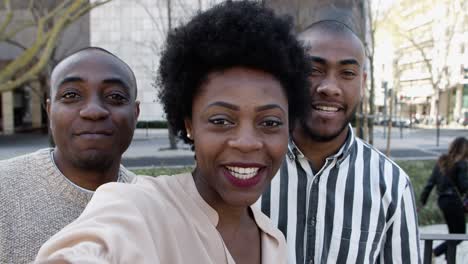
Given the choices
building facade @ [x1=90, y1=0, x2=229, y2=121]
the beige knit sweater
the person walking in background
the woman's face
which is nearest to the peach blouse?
the woman's face

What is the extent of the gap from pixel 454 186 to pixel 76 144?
566 centimetres

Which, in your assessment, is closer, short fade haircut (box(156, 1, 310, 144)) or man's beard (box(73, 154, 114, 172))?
short fade haircut (box(156, 1, 310, 144))

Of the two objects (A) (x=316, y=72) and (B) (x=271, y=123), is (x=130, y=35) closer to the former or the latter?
(A) (x=316, y=72)

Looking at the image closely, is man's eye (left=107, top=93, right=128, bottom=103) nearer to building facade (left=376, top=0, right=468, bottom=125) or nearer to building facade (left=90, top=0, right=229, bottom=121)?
building facade (left=376, top=0, right=468, bottom=125)

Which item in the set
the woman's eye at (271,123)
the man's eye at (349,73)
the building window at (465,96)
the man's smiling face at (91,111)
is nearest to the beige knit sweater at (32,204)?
the man's smiling face at (91,111)

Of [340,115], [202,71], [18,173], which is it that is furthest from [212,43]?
[18,173]

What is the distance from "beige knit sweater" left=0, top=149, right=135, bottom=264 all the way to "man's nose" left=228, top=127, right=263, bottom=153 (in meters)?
0.60

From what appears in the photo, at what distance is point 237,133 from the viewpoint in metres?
1.42

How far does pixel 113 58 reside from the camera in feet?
6.90

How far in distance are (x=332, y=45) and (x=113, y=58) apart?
1063 millimetres

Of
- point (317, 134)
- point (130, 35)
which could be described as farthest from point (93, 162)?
point (130, 35)

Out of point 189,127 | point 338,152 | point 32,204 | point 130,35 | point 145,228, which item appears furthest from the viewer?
point 130,35

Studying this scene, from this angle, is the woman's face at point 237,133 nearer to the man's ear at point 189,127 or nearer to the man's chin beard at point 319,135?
the man's ear at point 189,127

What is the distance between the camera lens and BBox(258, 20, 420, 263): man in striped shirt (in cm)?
208
